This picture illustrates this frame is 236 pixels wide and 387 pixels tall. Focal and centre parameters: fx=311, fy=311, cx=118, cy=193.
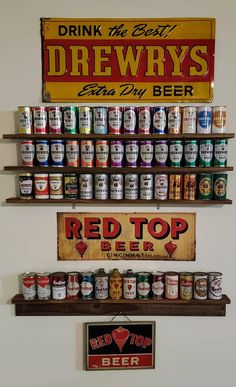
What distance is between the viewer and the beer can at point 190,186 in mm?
1242

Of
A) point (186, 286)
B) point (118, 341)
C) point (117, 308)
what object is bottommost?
point (118, 341)

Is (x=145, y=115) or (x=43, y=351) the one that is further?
(x=43, y=351)

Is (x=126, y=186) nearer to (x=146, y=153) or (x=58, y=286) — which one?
(x=146, y=153)

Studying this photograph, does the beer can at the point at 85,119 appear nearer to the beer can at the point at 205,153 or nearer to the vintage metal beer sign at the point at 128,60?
the vintage metal beer sign at the point at 128,60

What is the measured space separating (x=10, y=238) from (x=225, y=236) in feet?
3.05

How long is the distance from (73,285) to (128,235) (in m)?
0.31

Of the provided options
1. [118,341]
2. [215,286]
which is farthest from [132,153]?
[118,341]

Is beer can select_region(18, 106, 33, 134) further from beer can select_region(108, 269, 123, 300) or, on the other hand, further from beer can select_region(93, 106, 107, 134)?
beer can select_region(108, 269, 123, 300)

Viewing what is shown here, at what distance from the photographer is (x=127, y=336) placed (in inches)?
53.0

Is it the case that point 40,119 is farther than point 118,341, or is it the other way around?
point 118,341

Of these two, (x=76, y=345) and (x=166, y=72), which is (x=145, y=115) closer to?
(x=166, y=72)

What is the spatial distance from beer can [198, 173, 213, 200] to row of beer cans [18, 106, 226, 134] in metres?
0.17

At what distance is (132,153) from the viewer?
4.05 feet

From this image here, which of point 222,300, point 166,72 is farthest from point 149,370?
point 166,72
